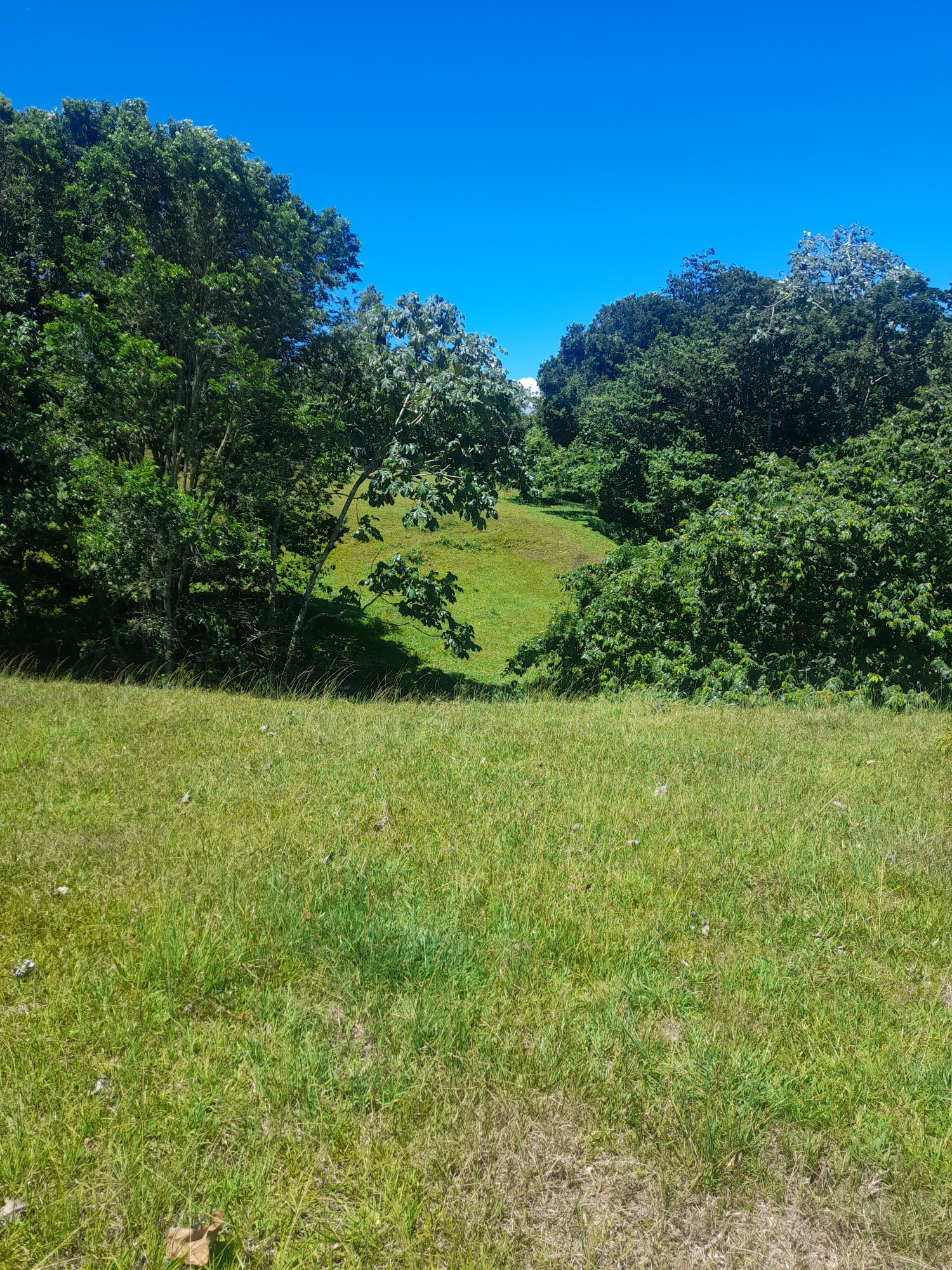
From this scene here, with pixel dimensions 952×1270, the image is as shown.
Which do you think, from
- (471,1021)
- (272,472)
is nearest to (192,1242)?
(471,1021)

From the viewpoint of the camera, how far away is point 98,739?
→ 6.01 meters

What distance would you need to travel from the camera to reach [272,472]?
12891mm

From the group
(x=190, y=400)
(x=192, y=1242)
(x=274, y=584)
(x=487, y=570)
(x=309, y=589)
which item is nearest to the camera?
(x=192, y=1242)

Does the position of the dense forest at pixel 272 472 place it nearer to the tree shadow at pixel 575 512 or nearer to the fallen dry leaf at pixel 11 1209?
the fallen dry leaf at pixel 11 1209

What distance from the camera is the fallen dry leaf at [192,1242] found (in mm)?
1847

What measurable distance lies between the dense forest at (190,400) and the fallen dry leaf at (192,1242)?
987 centimetres

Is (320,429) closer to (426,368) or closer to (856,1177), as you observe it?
(426,368)

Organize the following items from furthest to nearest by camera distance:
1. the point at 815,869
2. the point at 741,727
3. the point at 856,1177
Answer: the point at 741,727, the point at 815,869, the point at 856,1177

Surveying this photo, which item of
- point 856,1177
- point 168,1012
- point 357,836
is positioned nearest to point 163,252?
point 357,836

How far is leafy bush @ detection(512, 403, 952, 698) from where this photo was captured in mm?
10430

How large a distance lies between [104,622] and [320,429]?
586 cm

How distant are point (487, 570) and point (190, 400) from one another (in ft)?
56.6

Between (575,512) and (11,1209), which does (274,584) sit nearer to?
(11,1209)

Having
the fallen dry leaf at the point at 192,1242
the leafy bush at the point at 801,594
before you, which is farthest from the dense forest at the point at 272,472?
the fallen dry leaf at the point at 192,1242
